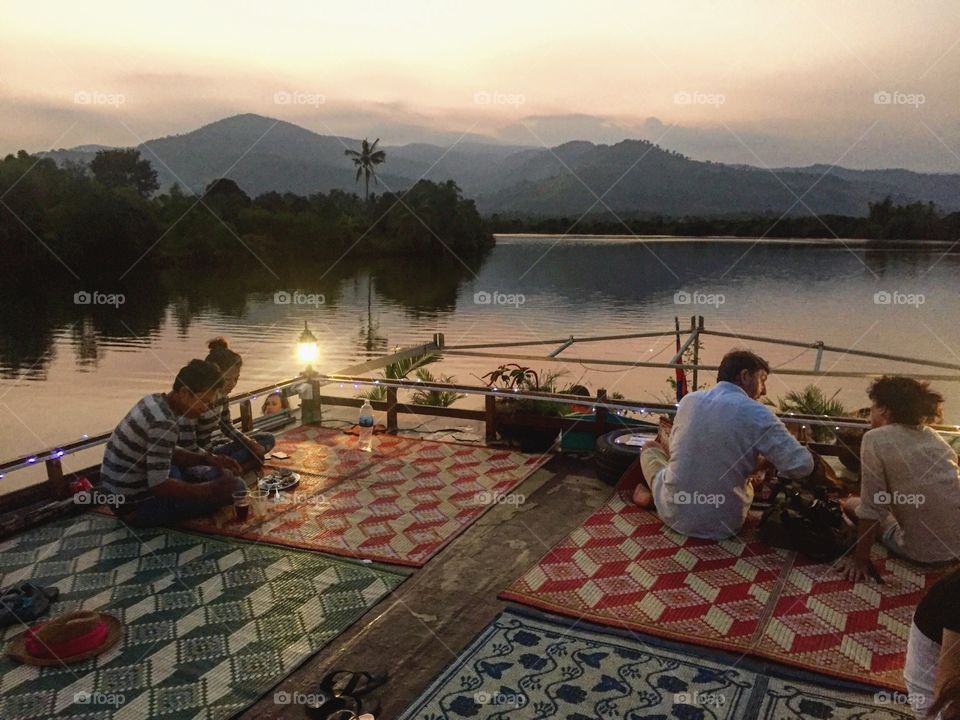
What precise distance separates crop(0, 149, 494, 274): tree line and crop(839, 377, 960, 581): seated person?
4187 centimetres

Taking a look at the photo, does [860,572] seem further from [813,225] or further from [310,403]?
[813,225]

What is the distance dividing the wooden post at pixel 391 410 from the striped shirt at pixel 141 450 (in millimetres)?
2530

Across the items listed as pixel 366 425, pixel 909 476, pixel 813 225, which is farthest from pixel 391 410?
pixel 813 225

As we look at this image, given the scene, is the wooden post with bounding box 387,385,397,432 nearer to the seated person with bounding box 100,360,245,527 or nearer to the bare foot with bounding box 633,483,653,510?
the seated person with bounding box 100,360,245,527

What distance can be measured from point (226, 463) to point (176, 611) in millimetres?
1524

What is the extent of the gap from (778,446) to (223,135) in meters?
179

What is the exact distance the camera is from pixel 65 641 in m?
3.16

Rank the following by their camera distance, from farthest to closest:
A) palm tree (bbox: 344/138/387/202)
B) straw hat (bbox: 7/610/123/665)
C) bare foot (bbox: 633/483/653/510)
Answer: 1. palm tree (bbox: 344/138/387/202)
2. bare foot (bbox: 633/483/653/510)
3. straw hat (bbox: 7/610/123/665)

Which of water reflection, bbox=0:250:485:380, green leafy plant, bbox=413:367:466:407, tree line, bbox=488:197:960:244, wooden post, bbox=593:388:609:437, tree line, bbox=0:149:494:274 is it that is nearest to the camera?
wooden post, bbox=593:388:609:437

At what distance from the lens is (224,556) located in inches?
167

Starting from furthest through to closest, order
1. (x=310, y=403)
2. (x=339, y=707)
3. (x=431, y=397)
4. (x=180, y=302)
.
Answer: (x=180, y=302)
(x=431, y=397)
(x=310, y=403)
(x=339, y=707)

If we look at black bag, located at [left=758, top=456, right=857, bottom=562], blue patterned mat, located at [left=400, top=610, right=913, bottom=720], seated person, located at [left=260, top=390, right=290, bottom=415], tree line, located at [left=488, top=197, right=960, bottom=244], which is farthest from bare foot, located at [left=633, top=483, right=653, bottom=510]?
tree line, located at [left=488, top=197, right=960, bottom=244]

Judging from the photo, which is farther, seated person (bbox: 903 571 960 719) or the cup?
the cup

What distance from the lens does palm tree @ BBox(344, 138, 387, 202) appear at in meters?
65.7
